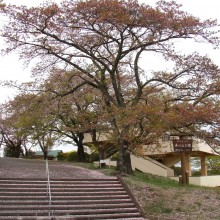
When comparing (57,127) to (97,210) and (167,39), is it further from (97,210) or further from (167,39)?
(97,210)

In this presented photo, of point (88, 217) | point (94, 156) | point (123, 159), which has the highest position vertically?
point (123, 159)

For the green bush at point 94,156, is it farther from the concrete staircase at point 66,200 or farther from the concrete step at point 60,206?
the concrete step at point 60,206

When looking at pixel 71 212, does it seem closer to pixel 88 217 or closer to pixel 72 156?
pixel 88 217

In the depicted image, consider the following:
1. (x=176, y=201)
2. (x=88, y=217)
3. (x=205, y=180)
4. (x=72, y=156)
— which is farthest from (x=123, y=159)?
(x=72, y=156)

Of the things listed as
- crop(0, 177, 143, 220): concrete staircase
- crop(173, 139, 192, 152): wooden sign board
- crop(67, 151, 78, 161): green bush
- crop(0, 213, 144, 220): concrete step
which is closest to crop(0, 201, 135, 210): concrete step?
crop(0, 177, 143, 220): concrete staircase

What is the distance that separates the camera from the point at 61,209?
12891 mm

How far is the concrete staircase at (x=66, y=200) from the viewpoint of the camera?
12.4 metres

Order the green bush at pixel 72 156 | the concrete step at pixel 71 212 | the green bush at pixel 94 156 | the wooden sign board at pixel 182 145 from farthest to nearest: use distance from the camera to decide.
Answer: the green bush at pixel 72 156 → the green bush at pixel 94 156 → the wooden sign board at pixel 182 145 → the concrete step at pixel 71 212

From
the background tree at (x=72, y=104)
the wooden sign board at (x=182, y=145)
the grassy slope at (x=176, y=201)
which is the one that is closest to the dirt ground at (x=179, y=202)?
the grassy slope at (x=176, y=201)

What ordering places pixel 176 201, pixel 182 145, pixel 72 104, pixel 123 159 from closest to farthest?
pixel 176 201 < pixel 182 145 < pixel 123 159 < pixel 72 104

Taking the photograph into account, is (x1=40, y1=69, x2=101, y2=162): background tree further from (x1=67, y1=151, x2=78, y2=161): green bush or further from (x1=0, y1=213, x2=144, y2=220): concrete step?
(x1=0, y1=213, x2=144, y2=220): concrete step

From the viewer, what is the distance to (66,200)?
13.7 m

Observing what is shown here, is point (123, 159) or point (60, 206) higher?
point (123, 159)

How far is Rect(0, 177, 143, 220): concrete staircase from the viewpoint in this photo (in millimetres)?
12383
